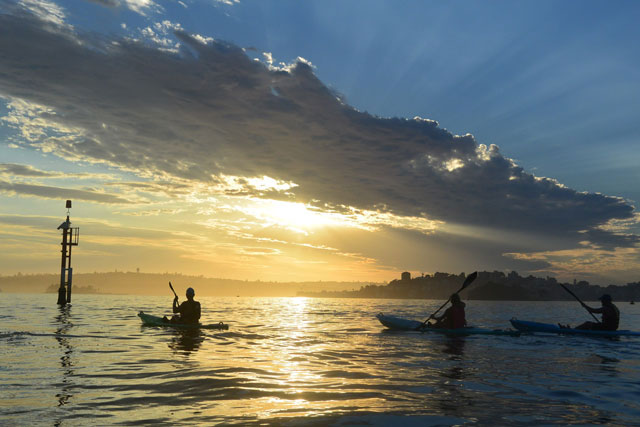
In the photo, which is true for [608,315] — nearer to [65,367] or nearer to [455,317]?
[455,317]

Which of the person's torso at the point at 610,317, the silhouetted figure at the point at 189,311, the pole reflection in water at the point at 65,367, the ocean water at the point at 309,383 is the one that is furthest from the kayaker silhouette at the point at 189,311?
the person's torso at the point at 610,317

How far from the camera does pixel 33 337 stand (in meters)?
21.0

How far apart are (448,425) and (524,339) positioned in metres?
19.1

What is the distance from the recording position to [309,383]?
38.0ft

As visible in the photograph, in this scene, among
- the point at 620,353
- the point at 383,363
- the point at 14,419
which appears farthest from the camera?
the point at 620,353

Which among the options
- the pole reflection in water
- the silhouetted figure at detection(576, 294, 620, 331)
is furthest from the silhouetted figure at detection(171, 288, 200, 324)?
A: the silhouetted figure at detection(576, 294, 620, 331)

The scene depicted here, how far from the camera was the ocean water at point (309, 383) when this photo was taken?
8312 mm

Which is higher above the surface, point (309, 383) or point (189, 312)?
point (189, 312)

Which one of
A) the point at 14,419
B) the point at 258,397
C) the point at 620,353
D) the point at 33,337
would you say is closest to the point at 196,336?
the point at 33,337

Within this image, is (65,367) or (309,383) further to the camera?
(65,367)

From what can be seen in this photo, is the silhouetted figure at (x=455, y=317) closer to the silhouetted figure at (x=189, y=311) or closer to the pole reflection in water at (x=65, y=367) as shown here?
the silhouetted figure at (x=189, y=311)

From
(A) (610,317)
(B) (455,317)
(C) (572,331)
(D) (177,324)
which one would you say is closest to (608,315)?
(A) (610,317)

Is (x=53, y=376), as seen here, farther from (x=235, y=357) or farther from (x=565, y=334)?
(x=565, y=334)

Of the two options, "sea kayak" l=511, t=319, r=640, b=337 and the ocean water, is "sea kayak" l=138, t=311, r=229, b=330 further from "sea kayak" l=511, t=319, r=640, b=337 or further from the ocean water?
"sea kayak" l=511, t=319, r=640, b=337
